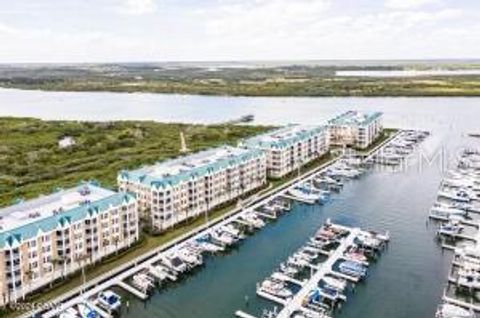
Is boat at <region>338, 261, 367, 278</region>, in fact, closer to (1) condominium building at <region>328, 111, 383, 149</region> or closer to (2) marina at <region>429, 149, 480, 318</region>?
(2) marina at <region>429, 149, 480, 318</region>

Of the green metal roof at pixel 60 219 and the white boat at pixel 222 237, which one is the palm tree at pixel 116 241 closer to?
the green metal roof at pixel 60 219

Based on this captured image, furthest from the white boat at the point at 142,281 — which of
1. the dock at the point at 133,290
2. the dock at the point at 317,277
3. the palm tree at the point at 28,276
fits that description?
the dock at the point at 317,277

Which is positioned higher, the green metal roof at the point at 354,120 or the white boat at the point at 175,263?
the green metal roof at the point at 354,120

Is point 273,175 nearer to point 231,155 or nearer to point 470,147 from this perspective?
point 231,155

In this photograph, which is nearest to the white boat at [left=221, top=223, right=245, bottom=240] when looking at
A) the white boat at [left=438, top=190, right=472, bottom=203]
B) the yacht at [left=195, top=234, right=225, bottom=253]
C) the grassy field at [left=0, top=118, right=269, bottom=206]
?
the yacht at [left=195, top=234, right=225, bottom=253]

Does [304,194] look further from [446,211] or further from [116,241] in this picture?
[116,241]

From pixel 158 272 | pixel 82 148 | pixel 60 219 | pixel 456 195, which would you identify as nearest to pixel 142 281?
pixel 158 272
